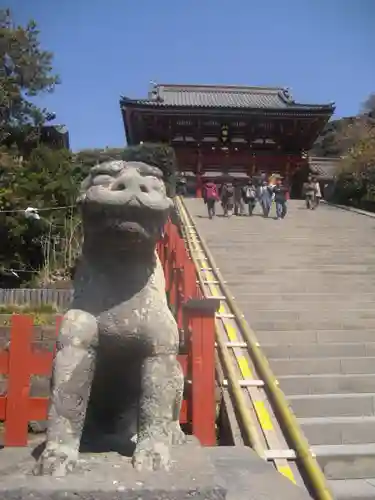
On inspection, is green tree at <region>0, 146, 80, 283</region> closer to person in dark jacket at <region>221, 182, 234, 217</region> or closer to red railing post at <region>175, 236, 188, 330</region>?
person in dark jacket at <region>221, 182, 234, 217</region>

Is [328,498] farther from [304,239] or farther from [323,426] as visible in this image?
[304,239]

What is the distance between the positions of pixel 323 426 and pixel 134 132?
23.8m

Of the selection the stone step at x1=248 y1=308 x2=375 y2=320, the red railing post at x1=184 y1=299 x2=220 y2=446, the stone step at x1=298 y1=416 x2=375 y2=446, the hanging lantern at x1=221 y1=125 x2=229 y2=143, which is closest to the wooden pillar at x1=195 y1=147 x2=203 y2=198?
the hanging lantern at x1=221 y1=125 x2=229 y2=143

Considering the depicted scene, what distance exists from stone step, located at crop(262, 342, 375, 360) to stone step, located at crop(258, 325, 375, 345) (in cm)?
15

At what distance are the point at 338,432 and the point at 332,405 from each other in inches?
14.0

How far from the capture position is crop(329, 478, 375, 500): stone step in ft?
10.6

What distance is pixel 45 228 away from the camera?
16641 millimetres

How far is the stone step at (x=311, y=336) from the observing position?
18.0 feet

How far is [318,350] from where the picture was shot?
522cm

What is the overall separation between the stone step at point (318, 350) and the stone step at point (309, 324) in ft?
1.72

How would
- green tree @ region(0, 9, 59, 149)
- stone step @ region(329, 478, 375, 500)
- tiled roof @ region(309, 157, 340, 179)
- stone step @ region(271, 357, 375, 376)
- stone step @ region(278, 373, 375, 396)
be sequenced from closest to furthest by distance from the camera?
stone step @ region(329, 478, 375, 500), stone step @ region(278, 373, 375, 396), stone step @ region(271, 357, 375, 376), green tree @ region(0, 9, 59, 149), tiled roof @ region(309, 157, 340, 179)

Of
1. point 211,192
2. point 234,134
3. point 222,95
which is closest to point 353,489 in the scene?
point 211,192

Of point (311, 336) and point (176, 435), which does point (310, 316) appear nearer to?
point (311, 336)

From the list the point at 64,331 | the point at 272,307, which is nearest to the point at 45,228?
the point at 272,307
